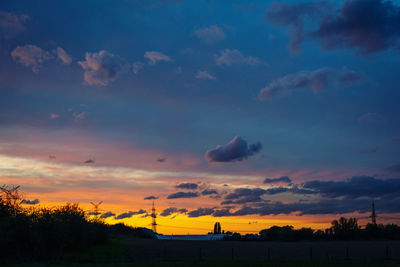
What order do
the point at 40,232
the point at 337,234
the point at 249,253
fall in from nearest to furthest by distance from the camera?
the point at 40,232, the point at 249,253, the point at 337,234

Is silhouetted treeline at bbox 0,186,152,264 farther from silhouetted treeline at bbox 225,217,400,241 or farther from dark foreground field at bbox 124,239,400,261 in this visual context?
silhouetted treeline at bbox 225,217,400,241

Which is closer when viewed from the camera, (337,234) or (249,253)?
(249,253)

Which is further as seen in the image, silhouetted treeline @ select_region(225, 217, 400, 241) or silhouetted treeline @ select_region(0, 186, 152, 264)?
silhouetted treeline @ select_region(225, 217, 400, 241)

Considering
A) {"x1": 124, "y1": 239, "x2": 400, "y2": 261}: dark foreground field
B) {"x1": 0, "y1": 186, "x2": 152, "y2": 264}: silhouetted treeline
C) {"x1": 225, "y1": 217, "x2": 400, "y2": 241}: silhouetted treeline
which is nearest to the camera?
{"x1": 0, "y1": 186, "x2": 152, "y2": 264}: silhouetted treeline

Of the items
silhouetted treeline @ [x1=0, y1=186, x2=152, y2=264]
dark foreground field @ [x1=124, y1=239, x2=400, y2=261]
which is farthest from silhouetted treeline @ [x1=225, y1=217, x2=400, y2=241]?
silhouetted treeline @ [x1=0, y1=186, x2=152, y2=264]

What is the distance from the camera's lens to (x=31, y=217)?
219ft

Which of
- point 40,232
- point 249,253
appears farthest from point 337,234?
point 40,232

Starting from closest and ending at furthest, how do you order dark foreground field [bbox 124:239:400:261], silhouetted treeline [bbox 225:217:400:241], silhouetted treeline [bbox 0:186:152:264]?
silhouetted treeline [bbox 0:186:152:264] → dark foreground field [bbox 124:239:400:261] → silhouetted treeline [bbox 225:217:400:241]

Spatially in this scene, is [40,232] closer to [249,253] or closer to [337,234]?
[249,253]

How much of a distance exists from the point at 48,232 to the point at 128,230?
72.8 metres

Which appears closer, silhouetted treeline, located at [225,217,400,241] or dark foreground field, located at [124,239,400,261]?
dark foreground field, located at [124,239,400,261]

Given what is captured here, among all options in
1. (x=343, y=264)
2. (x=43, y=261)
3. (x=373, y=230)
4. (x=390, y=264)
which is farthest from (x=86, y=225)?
(x=373, y=230)

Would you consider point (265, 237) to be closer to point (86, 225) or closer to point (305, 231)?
point (305, 231)

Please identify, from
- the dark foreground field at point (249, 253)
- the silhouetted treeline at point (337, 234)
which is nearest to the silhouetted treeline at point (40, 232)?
the dark foreground field at point (249, 253)
